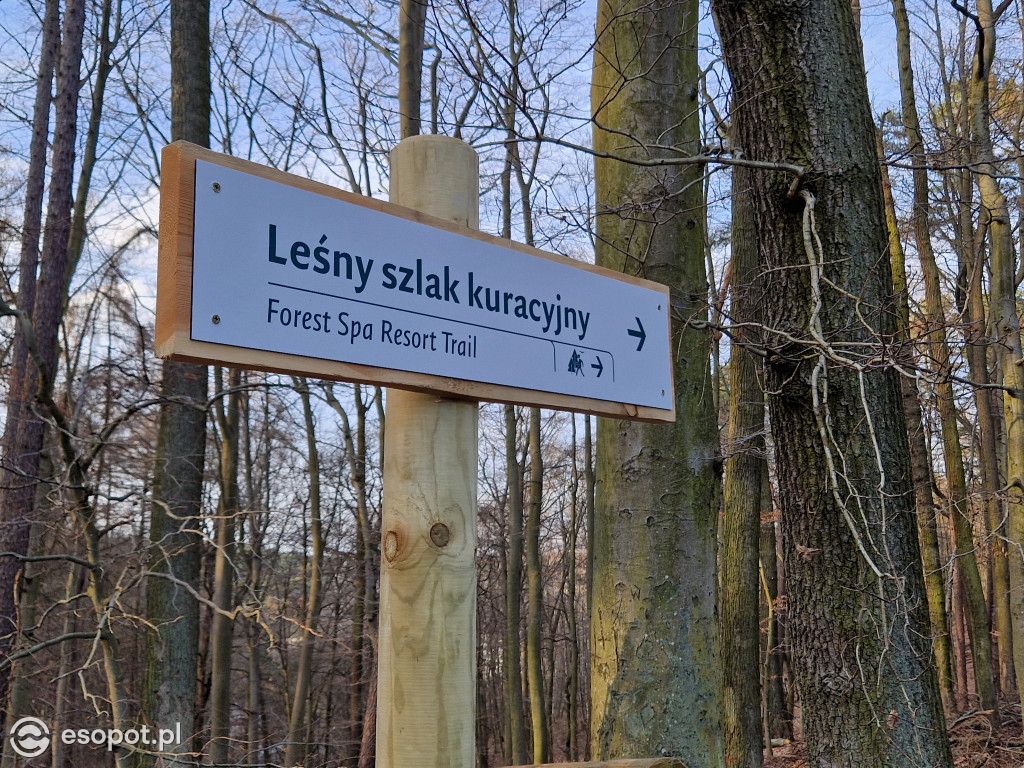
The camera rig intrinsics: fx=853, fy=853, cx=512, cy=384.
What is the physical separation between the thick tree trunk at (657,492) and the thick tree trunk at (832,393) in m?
0.37

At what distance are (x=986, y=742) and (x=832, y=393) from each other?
6.66 m

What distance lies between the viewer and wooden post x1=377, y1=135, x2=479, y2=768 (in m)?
1.44

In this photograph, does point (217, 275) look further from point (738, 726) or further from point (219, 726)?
point (219, 726)

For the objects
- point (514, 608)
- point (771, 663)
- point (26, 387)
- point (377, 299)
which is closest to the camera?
point (377, 299)

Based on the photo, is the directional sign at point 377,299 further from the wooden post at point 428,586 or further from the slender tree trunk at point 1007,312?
the slender tree trunk at point 1007,312

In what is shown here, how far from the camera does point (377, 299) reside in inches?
56.6

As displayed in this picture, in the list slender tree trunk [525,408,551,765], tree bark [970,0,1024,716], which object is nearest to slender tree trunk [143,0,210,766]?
Result: tree bark [970,0,1024,716]

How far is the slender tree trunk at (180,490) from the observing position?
652 centimetres

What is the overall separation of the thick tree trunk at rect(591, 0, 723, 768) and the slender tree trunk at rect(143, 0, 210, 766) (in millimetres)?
3919

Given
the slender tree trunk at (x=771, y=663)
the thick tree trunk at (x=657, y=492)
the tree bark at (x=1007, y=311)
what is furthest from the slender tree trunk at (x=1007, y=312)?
the slender tree trunk at (x=771, y=663)

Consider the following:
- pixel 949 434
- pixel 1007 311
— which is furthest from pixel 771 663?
pixel 1007 311

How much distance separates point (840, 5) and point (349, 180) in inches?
443

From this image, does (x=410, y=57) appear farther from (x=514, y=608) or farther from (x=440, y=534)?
(x=514, y=608)

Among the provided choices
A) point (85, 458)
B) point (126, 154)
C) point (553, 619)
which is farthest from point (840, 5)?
point (553, 619)
